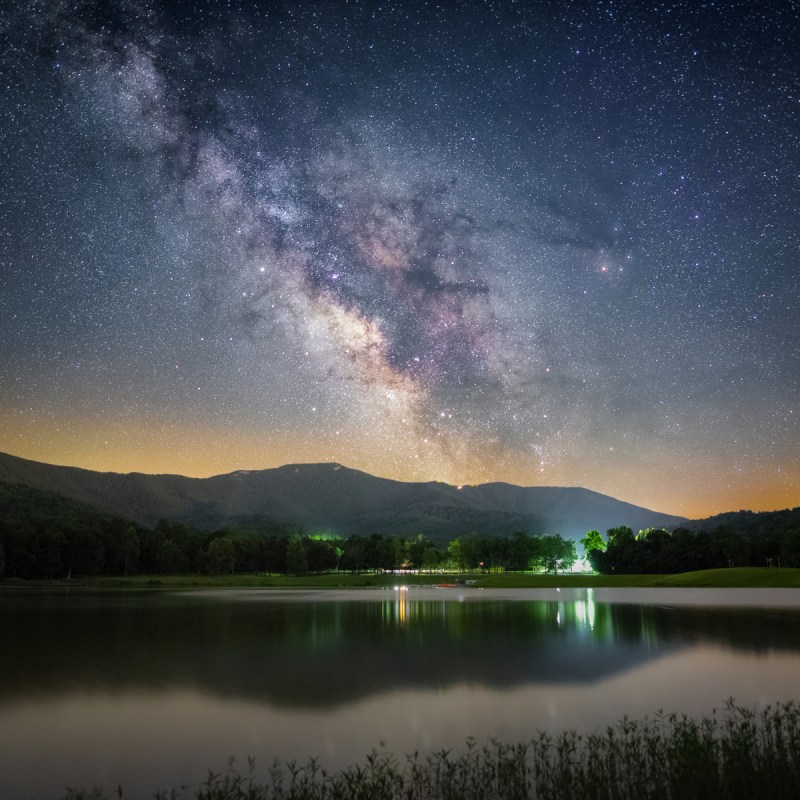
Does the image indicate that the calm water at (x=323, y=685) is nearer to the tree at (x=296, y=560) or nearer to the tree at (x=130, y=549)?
the tree at (x=130, y=549)

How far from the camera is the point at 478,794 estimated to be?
37.9 ft

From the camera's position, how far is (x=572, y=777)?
11.9m

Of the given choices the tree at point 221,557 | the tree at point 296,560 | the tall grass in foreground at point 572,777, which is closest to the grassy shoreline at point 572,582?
the tree at point 221,557

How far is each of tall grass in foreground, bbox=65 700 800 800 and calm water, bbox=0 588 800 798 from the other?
1.53 meters

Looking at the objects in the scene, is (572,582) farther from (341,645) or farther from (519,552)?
(341,645)

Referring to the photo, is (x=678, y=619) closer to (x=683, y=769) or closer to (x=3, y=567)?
(x=683, y=769)

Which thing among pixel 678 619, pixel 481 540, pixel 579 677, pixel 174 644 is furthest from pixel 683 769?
pixel 481 540

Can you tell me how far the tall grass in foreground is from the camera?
1086cm

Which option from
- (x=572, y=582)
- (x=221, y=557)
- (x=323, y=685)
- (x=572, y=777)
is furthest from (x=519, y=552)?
(x=572, y=777)

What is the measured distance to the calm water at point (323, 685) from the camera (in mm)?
15344

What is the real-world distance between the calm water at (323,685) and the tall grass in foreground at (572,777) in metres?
1.53

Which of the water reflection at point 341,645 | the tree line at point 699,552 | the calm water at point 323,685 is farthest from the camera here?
the tree line at point 699,552

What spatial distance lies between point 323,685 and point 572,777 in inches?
495

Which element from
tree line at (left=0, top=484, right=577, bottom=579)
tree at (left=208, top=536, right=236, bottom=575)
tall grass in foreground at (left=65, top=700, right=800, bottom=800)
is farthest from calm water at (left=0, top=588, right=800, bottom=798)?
tree at (left=208, top=536, right=236, bottom=575)
